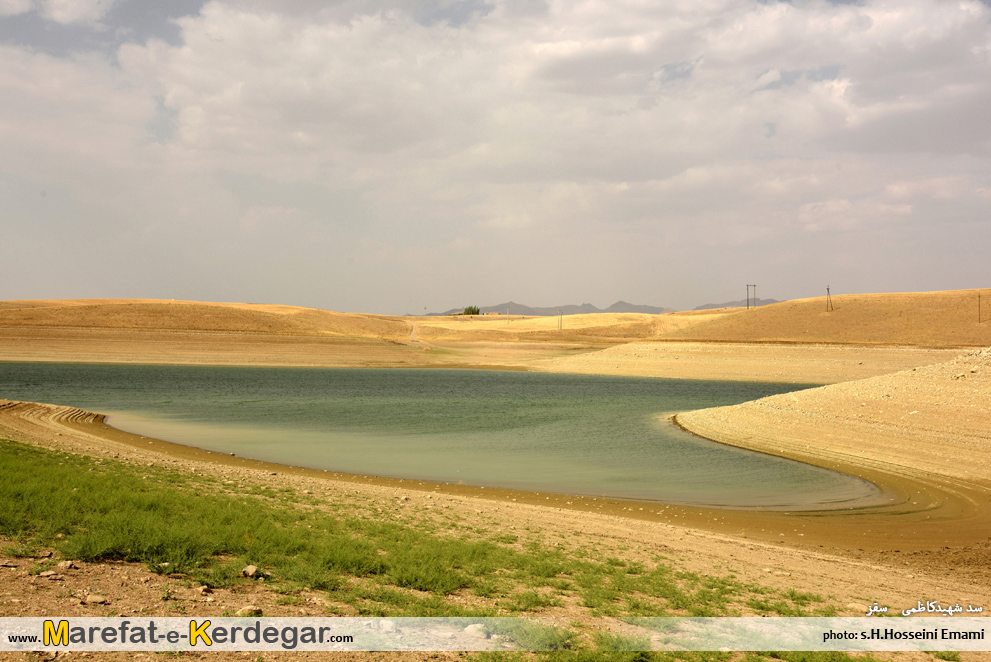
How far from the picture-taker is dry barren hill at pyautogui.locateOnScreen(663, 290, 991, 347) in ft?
223

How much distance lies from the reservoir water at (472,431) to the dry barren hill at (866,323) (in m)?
31.4

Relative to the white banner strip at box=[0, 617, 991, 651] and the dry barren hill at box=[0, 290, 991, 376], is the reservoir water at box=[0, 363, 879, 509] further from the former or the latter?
the dry barren hill at box=[0, 290, 991, 376]

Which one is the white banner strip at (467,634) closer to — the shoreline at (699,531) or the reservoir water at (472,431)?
the shoreline at (699,531)

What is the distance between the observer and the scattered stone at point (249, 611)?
5629 mm

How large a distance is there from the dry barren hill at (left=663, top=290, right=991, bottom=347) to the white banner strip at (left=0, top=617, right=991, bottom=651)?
66965mm

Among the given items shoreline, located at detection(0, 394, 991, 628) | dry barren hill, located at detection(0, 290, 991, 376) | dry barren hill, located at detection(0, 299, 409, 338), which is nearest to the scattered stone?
shoreline, located at detection(0, 394, 991, 628)

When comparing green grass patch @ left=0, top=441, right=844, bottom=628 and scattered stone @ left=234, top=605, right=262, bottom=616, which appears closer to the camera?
scattered stone @ left=234, top=605, right=262, bottom=616

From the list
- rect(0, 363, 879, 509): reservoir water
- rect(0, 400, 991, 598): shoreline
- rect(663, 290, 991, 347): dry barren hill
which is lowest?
rect(0, 363, 879, 509): reservoir water

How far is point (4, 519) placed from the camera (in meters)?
7.00

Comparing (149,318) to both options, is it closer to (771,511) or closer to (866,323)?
(771,511)

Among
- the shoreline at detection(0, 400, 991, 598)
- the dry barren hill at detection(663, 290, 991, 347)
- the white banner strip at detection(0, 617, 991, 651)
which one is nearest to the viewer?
the white banner strip at detection(0, 617, 991, 651)

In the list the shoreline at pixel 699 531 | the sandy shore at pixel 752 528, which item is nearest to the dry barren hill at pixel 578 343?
the sandy shore at pixel 752 528

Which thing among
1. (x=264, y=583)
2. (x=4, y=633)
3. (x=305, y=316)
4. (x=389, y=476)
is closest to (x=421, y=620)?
(x=264, y=583)

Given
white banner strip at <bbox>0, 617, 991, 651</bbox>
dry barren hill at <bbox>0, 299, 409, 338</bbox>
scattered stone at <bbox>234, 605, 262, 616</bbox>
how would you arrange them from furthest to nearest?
dry barren hill at <bbox>0, 299, 409, 338</bbox>
scattered stone at <bbox>234, 605, 262, 616</bbox>
white banner strip at <bbox>0, 617, 991, 651</bbox>
